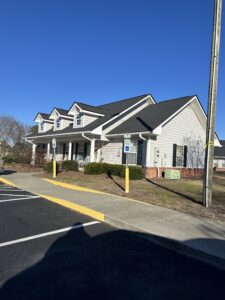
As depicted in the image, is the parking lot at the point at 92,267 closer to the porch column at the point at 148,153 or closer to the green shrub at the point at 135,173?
the green shrub at the point at 135,173

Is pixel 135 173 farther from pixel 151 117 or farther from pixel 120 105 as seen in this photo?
pixel 120 105

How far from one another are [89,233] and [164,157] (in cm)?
1572

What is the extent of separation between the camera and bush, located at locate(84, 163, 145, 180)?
1903cm

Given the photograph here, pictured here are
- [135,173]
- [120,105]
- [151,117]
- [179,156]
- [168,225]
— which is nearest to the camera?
[168,225]

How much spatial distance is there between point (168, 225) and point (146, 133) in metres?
13.1

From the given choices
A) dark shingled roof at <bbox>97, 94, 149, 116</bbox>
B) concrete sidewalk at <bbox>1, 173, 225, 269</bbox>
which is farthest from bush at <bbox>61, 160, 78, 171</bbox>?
concrete sidewalk at <bbox>1, 173, 225, 269</bbox>

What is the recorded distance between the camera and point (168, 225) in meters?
7.78

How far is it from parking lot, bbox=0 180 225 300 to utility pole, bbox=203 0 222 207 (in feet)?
13.4

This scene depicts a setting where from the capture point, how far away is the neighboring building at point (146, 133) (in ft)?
70.9

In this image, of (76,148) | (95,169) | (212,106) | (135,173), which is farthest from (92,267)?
(76,148)

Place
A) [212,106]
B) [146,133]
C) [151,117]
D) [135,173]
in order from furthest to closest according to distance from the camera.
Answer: [151,117] → [146,133] → [135,173] → [212,106]

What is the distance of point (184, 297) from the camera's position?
4.20 meters

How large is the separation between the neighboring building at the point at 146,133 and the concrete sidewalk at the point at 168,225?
34.1 ft

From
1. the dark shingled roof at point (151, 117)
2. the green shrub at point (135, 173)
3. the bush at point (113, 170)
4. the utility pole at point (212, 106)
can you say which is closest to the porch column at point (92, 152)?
the dark shingled roof at point (151, 117)
